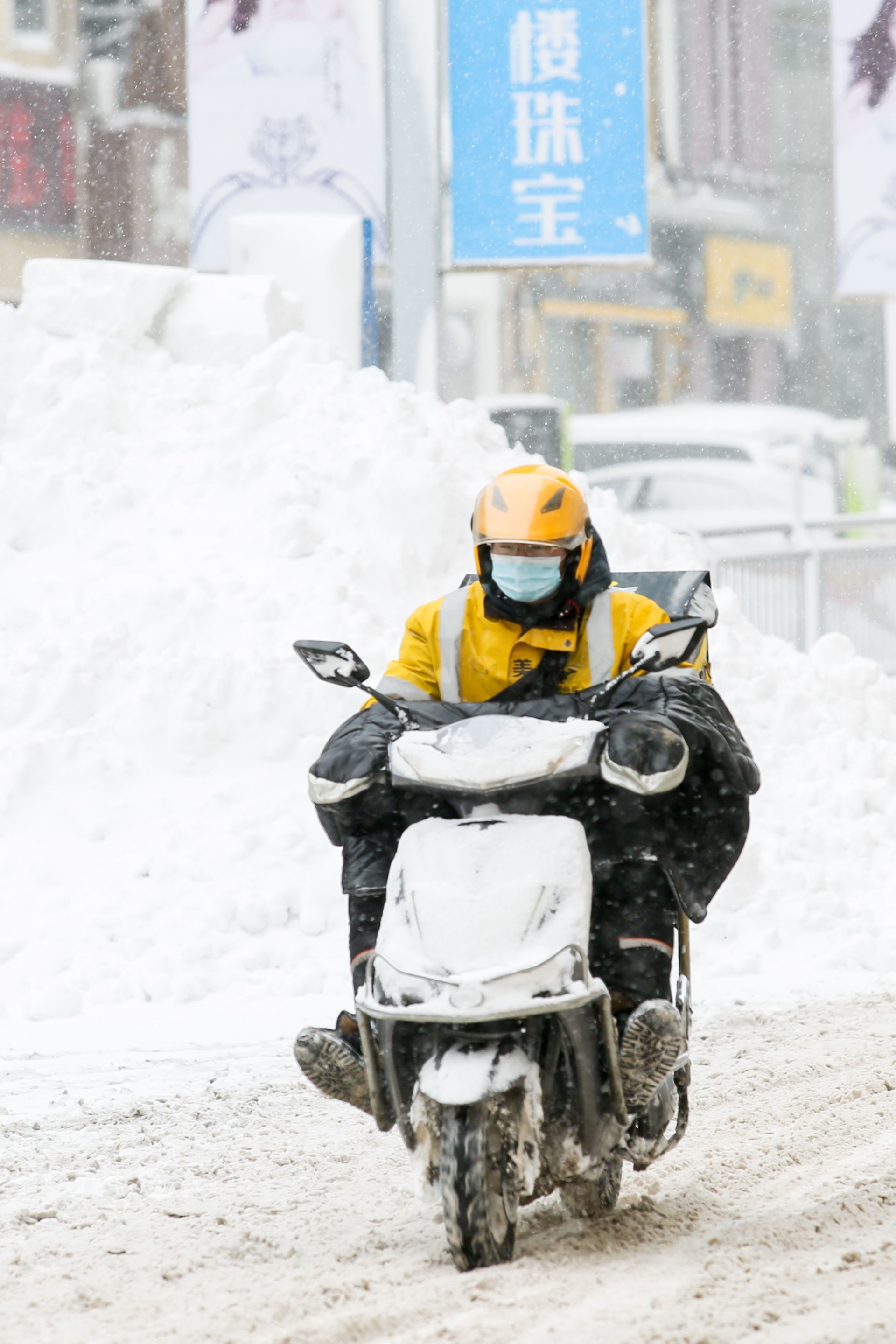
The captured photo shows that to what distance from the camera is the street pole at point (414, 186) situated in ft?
37.6

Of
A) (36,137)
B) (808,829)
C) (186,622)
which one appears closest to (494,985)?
(808,829)

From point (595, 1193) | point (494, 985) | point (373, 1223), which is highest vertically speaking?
point (494, 985)

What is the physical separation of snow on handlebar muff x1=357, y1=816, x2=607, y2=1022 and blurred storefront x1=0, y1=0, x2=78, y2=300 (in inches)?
727

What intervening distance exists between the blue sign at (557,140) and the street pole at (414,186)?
256 millimetres

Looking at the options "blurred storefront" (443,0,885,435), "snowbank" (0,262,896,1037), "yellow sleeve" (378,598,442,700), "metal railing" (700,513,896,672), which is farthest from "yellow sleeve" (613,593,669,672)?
"blurred storefront" (443,0,885,435)

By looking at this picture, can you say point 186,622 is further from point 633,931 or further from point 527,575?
point 633,931

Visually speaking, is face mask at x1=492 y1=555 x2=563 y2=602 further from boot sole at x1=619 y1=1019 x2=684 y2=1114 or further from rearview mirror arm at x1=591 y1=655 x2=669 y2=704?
boot sole at x1=619 y1=1019 x2=684 y2=1114

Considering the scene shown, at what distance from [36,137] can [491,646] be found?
59.5 ft

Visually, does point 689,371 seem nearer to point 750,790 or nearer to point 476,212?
point 476,212

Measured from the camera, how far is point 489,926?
131 inches

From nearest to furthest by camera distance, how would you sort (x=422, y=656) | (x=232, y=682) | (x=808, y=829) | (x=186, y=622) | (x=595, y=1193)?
1. (x=595, y=1193)
2. (x=422, y=656)
3. (x=232, y=682)
4. (x=808, y=829)
5. (x=186, y=622)

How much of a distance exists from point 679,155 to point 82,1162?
78.2 ft

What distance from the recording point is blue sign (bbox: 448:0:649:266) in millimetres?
12164

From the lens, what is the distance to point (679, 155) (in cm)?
2612
